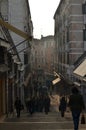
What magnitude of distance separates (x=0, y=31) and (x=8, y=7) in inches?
811

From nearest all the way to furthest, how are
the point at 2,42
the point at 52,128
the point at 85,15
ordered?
the point at 52,128, the point at 2,42, the point at 85,15

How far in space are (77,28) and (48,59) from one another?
281ft

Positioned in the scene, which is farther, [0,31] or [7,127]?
[0,31]

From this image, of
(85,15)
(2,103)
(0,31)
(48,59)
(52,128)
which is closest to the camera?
(52,128)

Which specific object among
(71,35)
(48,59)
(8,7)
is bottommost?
(48,59)

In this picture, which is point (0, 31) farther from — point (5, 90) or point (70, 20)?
point (70, 20)

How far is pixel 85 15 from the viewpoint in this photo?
5109cm

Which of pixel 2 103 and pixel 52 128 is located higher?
pixel 52 128

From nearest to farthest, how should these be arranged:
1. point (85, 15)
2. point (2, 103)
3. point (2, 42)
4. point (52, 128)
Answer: point (52, 128), point (2, 42), point (2, 103), point (85, 15)

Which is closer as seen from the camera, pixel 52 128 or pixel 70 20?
pixel 52 128

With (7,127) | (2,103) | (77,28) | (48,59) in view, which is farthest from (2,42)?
(48,59)

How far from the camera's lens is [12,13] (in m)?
52.6

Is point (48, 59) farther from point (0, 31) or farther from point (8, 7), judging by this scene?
point (0, 31)

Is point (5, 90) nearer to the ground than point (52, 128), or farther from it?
nearer to the ground
